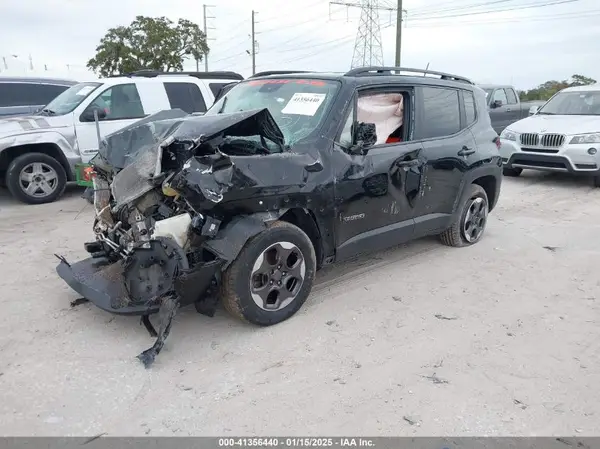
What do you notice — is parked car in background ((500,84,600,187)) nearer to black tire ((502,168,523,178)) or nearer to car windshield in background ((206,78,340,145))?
black tire ((502,168,523,178))

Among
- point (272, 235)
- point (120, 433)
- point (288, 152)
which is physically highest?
point (288, 152)

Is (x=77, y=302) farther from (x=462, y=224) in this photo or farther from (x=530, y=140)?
(x=530, y=140)

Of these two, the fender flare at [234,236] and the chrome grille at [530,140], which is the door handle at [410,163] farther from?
the chrome grille at [530,140]

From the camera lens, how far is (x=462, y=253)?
5.75 meters

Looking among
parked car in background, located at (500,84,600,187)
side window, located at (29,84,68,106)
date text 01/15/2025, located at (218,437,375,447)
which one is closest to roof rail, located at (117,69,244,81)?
side window, located at (29,84,68,106)

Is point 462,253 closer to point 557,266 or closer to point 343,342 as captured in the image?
point 557,266

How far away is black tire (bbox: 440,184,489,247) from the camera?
566 centimetres

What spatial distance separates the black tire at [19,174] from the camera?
7.73 metres

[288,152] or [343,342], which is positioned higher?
[288,152]

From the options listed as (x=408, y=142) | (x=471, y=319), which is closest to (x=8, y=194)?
(x=408, y=142)

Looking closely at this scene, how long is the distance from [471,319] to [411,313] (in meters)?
0.48

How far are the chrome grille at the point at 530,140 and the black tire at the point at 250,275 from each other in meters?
7.42

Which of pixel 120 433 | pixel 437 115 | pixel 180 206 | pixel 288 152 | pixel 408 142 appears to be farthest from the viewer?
pixel 437 115

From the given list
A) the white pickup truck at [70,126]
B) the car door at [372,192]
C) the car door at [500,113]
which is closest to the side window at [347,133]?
the car door at [372,192]
